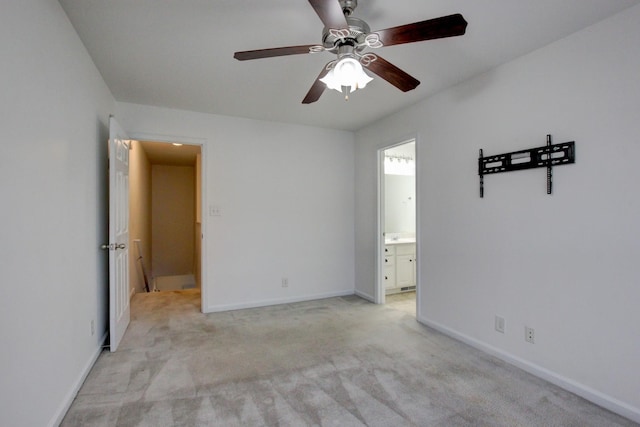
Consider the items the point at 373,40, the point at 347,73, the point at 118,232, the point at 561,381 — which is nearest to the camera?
the point at 373,40

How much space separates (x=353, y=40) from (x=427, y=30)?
41 centimetres

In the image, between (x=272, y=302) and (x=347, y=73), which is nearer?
(x=347, y=73)

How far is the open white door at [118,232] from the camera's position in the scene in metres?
2.74

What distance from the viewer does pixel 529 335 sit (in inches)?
96.5

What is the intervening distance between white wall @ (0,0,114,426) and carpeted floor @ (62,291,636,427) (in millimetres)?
410

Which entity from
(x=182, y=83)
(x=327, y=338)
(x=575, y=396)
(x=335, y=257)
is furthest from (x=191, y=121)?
(x=575, y=396)

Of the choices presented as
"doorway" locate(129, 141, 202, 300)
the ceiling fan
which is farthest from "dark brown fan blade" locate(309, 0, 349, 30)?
"doorway" locate(129, 141, 202, 300)

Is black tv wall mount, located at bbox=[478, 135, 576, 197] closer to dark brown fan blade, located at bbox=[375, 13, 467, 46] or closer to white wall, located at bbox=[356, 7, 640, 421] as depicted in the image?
white wall, located at bbox=[356, 7, 640, 421]

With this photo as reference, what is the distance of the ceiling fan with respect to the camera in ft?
4.80

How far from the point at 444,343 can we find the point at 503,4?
2.61 m

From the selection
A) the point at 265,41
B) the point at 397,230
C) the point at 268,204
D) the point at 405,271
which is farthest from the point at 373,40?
the point at 397,230

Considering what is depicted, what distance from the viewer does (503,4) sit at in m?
1.88

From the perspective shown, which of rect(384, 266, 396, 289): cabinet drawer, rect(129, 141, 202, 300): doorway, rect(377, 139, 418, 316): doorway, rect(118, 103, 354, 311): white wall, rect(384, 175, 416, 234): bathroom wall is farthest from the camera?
rect(129, 141, 202, 300): doorway

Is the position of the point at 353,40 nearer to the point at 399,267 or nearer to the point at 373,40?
the point at 373,40
